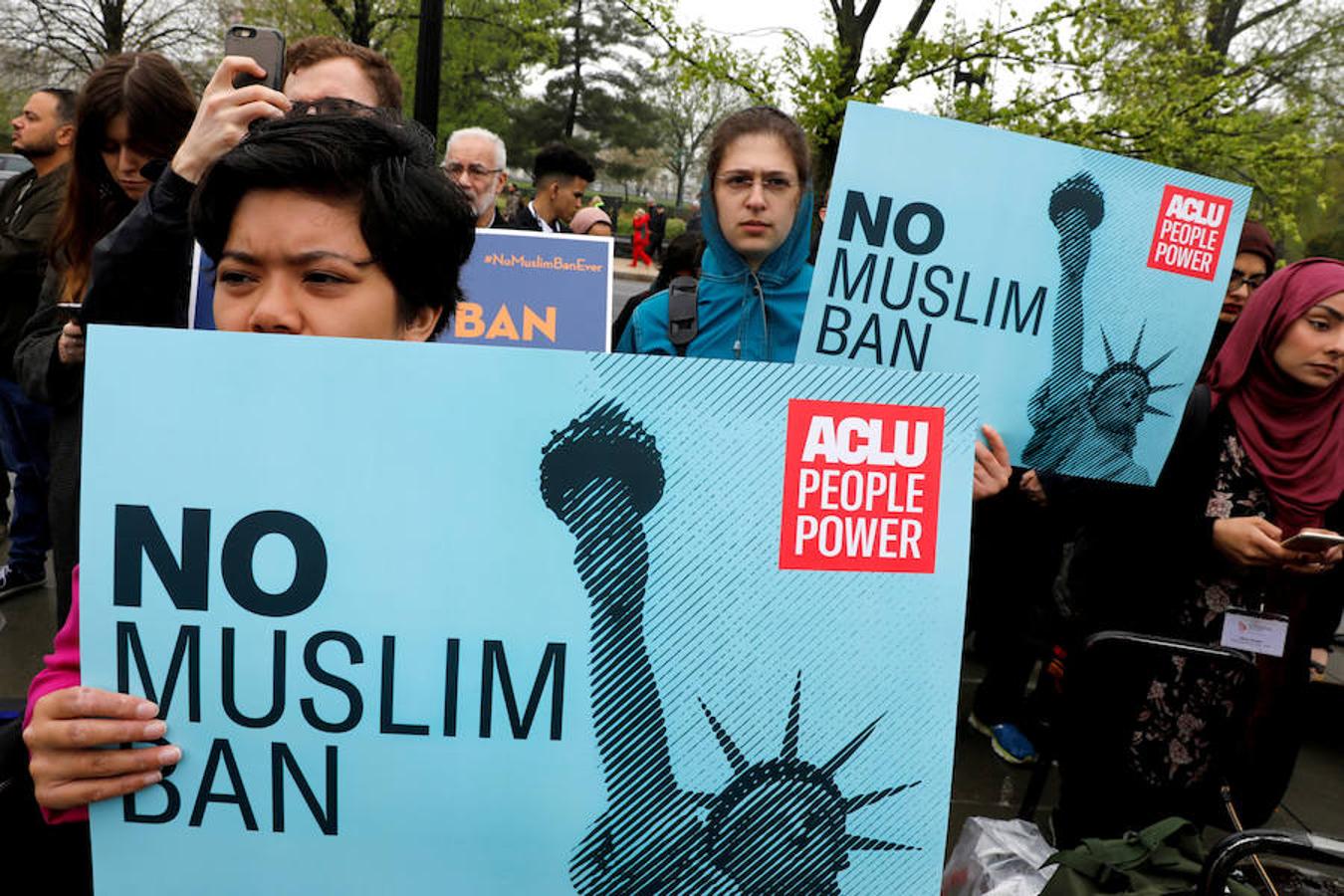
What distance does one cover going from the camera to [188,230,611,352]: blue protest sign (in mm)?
3090

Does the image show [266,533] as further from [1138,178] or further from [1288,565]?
[1288,565]

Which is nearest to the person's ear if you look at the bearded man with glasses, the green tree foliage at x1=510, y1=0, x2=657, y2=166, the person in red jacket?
the bearded man with glasses

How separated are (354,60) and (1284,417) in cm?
259

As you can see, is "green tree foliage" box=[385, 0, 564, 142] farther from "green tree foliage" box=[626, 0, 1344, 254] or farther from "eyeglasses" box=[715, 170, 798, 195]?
"eyeglasses" box=[715, 170, 798, 195]

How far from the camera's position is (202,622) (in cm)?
105

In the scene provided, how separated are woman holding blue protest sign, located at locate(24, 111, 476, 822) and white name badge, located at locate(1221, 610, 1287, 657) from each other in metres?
2.14

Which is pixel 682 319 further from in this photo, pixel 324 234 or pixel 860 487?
pixel 860 487

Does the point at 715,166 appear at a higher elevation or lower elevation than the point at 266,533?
higher

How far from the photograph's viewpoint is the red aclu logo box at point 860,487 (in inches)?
43.3

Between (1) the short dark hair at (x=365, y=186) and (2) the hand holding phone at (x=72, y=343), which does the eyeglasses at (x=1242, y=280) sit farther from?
(2) the hand holding phone at (x=72, y=343)

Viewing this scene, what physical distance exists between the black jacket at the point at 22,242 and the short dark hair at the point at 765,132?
114 inches

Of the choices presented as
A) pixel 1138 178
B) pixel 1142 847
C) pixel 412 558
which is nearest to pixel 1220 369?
pixel 1138 178

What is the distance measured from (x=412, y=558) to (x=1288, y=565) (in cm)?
226

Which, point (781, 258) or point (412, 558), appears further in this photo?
point (781, 258)
